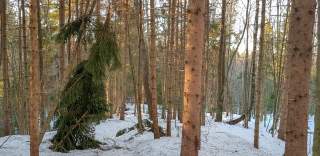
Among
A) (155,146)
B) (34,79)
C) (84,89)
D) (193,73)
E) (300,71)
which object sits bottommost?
(155,146)

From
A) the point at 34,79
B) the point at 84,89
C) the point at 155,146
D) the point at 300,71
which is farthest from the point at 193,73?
the point at 155,146

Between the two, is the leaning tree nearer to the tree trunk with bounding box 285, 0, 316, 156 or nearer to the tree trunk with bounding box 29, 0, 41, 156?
the tree trunk with bounding box 29, 0, 41, 156

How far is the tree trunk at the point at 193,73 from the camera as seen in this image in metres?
5.35

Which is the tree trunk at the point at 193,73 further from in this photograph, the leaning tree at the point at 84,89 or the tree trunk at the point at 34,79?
the leaning tree at the point at 84,89

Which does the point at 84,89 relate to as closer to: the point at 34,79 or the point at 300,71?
the point at 34,79

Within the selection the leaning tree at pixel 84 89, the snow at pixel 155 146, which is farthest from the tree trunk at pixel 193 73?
the leaning tree at pixel 84 89

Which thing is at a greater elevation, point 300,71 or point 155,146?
point 300,71

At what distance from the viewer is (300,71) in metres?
3.63

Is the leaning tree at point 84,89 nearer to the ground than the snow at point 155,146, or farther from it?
farther from it

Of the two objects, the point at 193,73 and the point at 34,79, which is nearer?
the point at 193,73

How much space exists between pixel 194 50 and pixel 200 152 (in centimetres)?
422

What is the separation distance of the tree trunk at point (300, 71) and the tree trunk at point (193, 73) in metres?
1.85

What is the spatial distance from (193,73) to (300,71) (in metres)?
1.95

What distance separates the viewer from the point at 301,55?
3.62m
